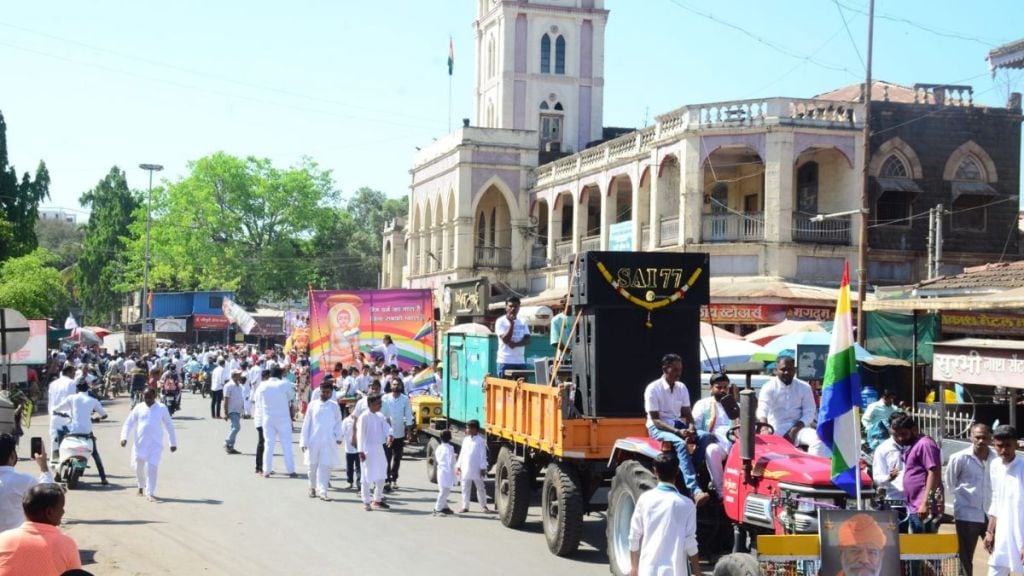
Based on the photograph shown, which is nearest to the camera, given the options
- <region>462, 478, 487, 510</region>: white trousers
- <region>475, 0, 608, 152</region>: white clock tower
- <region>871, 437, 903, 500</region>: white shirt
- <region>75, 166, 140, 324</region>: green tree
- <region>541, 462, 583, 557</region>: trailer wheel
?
<region>871, 437, 903, 500</region>: white shirt

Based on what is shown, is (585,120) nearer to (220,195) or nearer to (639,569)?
(220,195)

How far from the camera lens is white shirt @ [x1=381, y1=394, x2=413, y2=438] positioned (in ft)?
59.8

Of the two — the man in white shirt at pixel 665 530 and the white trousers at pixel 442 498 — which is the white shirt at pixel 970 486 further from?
the white trousers at pixel 442 498

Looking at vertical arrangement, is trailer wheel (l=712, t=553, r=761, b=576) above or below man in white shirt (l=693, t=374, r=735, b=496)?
below

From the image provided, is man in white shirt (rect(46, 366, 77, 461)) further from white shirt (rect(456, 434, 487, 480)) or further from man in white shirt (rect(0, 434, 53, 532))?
man in white shirt (rect(0, 434, 53, 532))

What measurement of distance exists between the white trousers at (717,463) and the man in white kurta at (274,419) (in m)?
10.4

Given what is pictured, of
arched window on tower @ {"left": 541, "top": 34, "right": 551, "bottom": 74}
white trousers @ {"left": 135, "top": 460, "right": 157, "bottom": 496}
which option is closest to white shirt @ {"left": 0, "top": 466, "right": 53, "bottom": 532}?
white trousers @ {"left": 135, "top": 460, "right": 157, "bottom": 496}

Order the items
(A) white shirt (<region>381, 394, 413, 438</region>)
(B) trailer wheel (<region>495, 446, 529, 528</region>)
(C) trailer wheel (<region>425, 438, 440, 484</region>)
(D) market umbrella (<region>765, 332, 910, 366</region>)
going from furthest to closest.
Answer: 1. (D) market umbrella (<region>765, 332, 910, 366</region>)
2. (C) trailer wheel (<region>425, 438, 440, 484</region>)
3. (A) white shirt (<region>381, 394, 413, 438</region>)
4. (B) trailer wheel (<region>495, 446, 529, 528</region>)

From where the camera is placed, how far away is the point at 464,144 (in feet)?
155

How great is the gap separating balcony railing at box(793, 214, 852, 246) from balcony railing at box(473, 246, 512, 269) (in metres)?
17.4

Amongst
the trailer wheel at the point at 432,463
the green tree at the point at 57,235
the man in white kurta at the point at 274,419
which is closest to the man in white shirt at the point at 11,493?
the man in white kurta at the point at 274,419

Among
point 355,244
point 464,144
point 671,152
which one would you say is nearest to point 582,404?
point 671,152

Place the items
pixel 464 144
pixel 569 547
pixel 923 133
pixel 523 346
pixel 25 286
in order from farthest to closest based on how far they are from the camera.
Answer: pixel 464 144 → pixel 25 286 → pixel 923 133 → pixel 523 346 → pixel 569 547

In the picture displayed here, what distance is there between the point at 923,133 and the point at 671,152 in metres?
7.16
